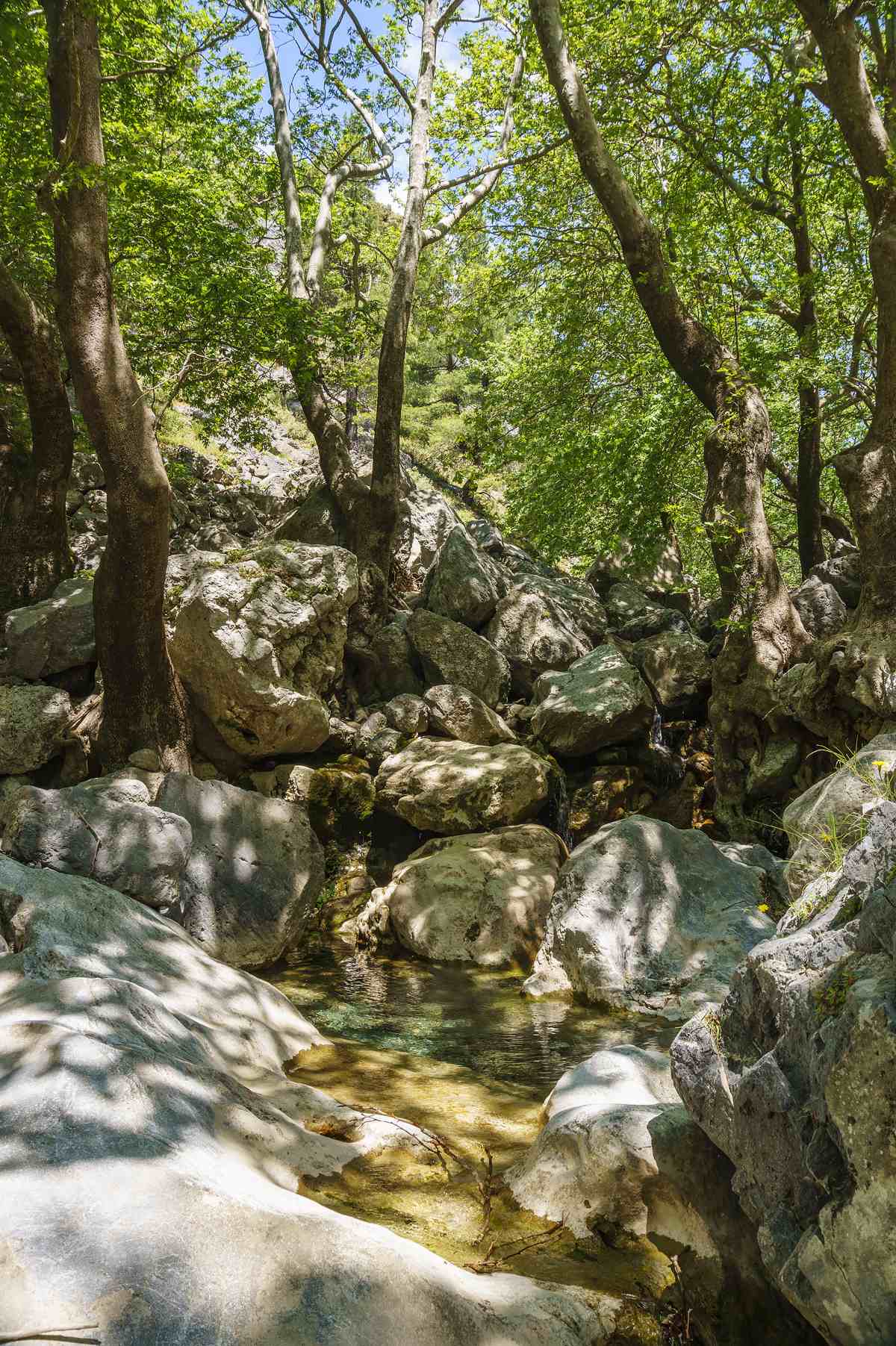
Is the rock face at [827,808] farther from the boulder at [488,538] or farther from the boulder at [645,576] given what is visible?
the boulder at [645,576]

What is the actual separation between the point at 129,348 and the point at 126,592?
4.06m

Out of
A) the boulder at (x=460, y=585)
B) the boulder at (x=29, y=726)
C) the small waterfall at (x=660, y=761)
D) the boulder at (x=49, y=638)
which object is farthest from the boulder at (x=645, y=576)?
the boulder at (x=29, y=726)

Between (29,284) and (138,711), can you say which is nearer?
(138,711)

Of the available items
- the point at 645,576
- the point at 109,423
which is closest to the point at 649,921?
the point at 109,423

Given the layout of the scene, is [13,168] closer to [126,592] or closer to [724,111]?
[126,592]

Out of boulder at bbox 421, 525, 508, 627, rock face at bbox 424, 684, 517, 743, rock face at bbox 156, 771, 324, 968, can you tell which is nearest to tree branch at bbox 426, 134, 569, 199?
boulder at bbox 421, 525, 508, 627

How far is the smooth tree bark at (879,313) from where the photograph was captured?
929cm

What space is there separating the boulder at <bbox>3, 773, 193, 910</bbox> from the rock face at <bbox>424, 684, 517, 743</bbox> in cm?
492

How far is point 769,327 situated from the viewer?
626 inches

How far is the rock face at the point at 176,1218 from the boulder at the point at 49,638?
283 inches

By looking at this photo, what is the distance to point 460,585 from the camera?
13.6m

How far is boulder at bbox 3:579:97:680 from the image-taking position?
10.2 meters

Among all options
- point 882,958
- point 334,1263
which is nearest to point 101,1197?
point 334,1263

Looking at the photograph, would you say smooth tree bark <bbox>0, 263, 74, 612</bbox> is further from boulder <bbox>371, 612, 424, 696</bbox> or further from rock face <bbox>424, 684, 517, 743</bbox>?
rock face <bbox>424, 684, 517, 743</bbox>
